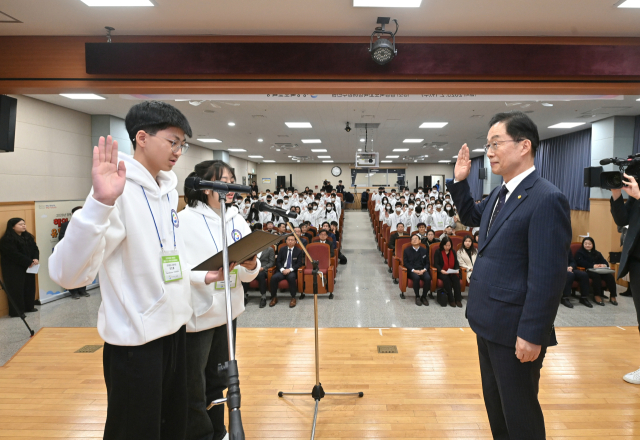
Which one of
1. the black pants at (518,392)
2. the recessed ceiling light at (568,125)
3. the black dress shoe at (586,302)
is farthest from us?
the recessed ceiling light at (568,125)

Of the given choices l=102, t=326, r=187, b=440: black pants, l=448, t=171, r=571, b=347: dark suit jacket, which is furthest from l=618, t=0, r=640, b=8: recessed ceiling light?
l=102, t=326, r=187, b=440: black pants

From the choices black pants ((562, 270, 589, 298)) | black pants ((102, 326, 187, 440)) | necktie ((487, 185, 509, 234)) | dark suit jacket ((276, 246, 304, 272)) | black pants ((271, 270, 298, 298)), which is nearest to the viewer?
black pants ((102, 326, 187, 440))

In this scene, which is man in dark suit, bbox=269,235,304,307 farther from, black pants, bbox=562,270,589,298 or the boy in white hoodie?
the boy in white hoodie

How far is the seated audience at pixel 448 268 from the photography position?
212 inches

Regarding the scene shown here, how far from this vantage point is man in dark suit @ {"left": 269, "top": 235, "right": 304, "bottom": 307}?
5500mm

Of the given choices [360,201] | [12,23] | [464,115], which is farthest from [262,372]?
A: [360,201]

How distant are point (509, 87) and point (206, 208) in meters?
2.93

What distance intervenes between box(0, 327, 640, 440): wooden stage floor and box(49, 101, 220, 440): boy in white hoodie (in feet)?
4.17

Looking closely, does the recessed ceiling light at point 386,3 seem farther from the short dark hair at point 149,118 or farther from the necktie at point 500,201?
the short dark hair at point 149,118

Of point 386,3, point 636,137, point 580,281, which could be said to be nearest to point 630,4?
point 386,3

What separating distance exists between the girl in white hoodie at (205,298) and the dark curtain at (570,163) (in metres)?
9.47

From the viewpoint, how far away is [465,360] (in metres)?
2.98

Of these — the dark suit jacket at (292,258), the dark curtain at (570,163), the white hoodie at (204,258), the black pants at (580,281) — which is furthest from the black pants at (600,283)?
the white hoodie at (204,258)

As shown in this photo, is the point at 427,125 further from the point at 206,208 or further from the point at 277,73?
the point at 206,208
